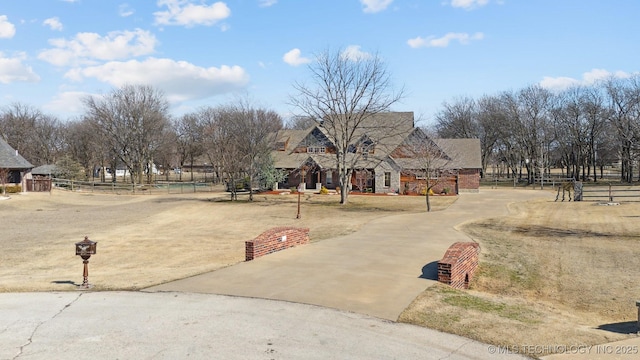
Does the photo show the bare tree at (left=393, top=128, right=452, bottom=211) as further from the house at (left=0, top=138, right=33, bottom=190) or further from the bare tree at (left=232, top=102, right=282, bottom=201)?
the house at (left=0, top=138, right=33, bottom=190)

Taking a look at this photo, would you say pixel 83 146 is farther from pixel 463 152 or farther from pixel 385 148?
pixel 463 152

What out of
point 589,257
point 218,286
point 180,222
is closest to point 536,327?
point 218,286

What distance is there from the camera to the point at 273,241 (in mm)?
15008

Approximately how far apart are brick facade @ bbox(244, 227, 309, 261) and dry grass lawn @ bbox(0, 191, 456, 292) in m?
0.99

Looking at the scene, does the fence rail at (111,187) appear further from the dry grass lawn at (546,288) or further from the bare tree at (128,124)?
the dry grass lawn at (546,288)

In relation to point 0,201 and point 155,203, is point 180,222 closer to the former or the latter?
point 155,203

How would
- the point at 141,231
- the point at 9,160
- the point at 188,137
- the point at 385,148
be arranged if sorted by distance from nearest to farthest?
the point at 141,231 < the point at 9,160 < the point at 385,148 < the point at 188,137

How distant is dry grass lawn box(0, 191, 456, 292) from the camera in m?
13.5

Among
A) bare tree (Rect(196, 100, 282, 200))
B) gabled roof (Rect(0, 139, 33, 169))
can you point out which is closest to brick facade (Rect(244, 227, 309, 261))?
bare tree (Rect(196, 100, 282, 200))

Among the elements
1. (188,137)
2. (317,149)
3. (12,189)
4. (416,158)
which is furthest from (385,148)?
(188,137)

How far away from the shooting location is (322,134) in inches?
2024

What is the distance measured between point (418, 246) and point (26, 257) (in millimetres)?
14650

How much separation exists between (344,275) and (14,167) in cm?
4608

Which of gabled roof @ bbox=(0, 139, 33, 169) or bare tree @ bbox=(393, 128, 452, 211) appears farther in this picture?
gabled roof @ bbox=(0, 139, 33, 169)
